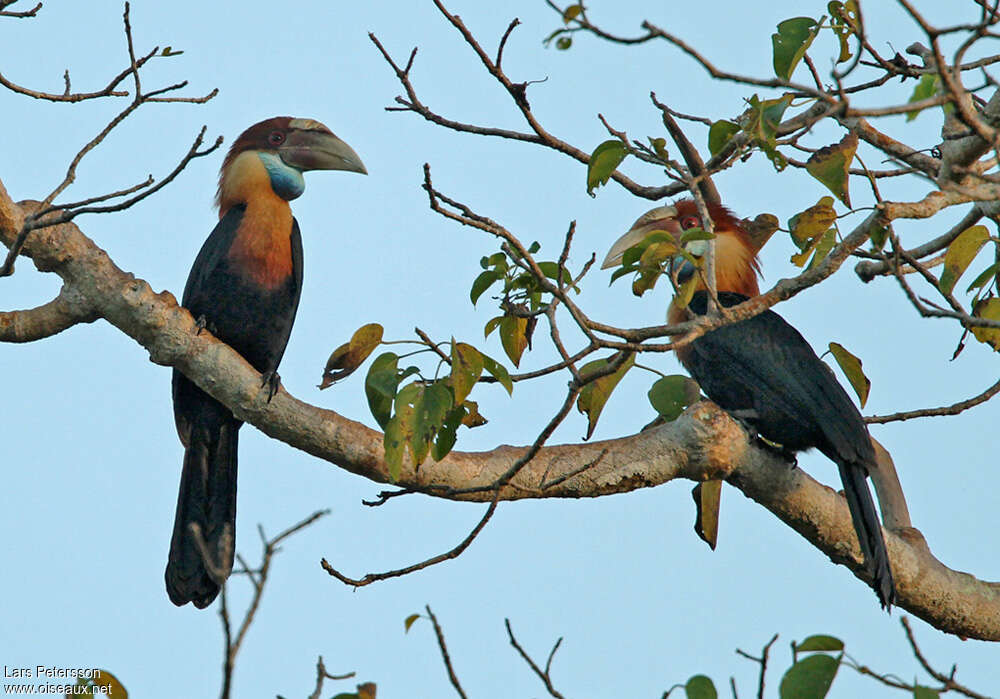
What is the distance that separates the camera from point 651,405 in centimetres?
355

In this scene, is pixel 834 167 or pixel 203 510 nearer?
pixel 834 167

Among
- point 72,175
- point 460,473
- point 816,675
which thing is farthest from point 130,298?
point 816,675

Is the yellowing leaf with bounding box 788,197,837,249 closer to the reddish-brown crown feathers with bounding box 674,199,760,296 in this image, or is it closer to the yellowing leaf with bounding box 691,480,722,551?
the yellowing leaf with bounding box 691,480,722,551

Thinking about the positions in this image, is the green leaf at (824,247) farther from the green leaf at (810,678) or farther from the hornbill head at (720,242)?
the hornbill head at (720,242)

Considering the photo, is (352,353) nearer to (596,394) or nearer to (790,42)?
(596,394)

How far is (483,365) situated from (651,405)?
831 mm

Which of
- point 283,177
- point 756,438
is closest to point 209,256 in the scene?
point 283,177

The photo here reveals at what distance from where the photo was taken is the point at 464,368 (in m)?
2.87

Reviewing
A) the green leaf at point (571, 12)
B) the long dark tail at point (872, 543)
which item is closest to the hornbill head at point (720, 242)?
the long dark tail at point (872, 543)

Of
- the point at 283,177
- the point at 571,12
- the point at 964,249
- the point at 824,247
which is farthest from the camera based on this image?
the point at 283,177

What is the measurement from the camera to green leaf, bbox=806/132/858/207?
295 cm

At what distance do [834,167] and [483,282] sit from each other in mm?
951

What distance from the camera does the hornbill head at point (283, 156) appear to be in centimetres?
516

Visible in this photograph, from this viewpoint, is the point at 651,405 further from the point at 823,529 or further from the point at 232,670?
the point at 232,670
